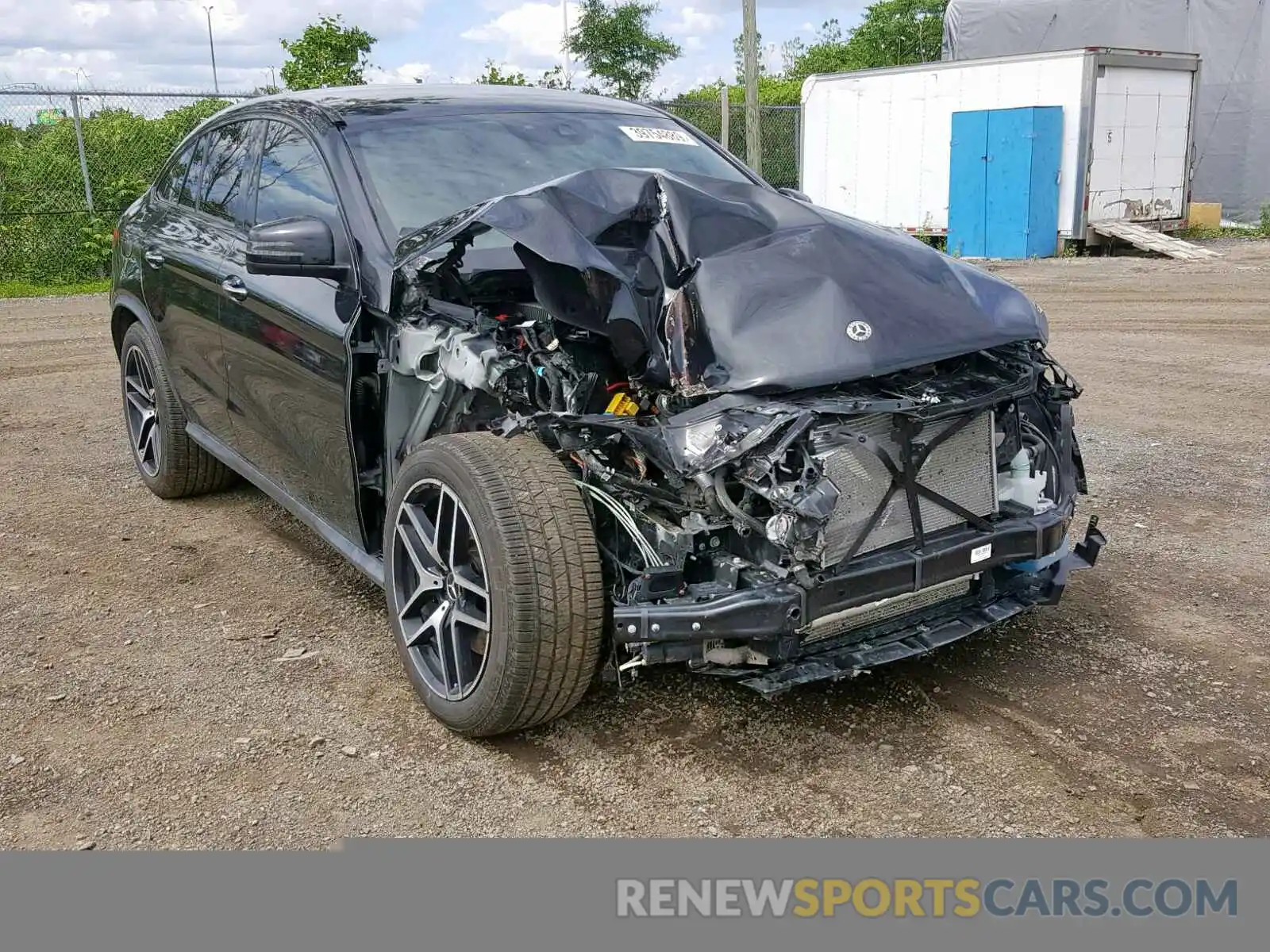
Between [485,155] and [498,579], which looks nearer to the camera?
[498,579]

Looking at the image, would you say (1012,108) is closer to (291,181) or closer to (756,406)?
(291,181)

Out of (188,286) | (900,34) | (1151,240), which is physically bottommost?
(1151,240)

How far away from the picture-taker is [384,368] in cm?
375

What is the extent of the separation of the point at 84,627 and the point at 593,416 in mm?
2324

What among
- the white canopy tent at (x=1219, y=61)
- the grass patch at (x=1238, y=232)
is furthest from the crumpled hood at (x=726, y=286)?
the white canopy tent at (x=1219, y=61)

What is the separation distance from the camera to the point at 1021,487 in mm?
3672

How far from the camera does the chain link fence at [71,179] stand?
1380 cm

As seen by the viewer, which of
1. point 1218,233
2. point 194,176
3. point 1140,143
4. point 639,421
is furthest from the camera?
point 1218,233

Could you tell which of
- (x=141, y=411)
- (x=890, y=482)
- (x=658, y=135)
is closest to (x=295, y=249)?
(x=658, y=135)

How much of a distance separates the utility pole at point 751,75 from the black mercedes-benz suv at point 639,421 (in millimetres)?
13430

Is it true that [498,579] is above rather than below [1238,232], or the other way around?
above

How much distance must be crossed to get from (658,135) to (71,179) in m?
11.4

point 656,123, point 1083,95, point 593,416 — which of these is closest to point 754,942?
point 593,416

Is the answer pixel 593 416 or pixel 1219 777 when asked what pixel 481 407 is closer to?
pixel 593 416
